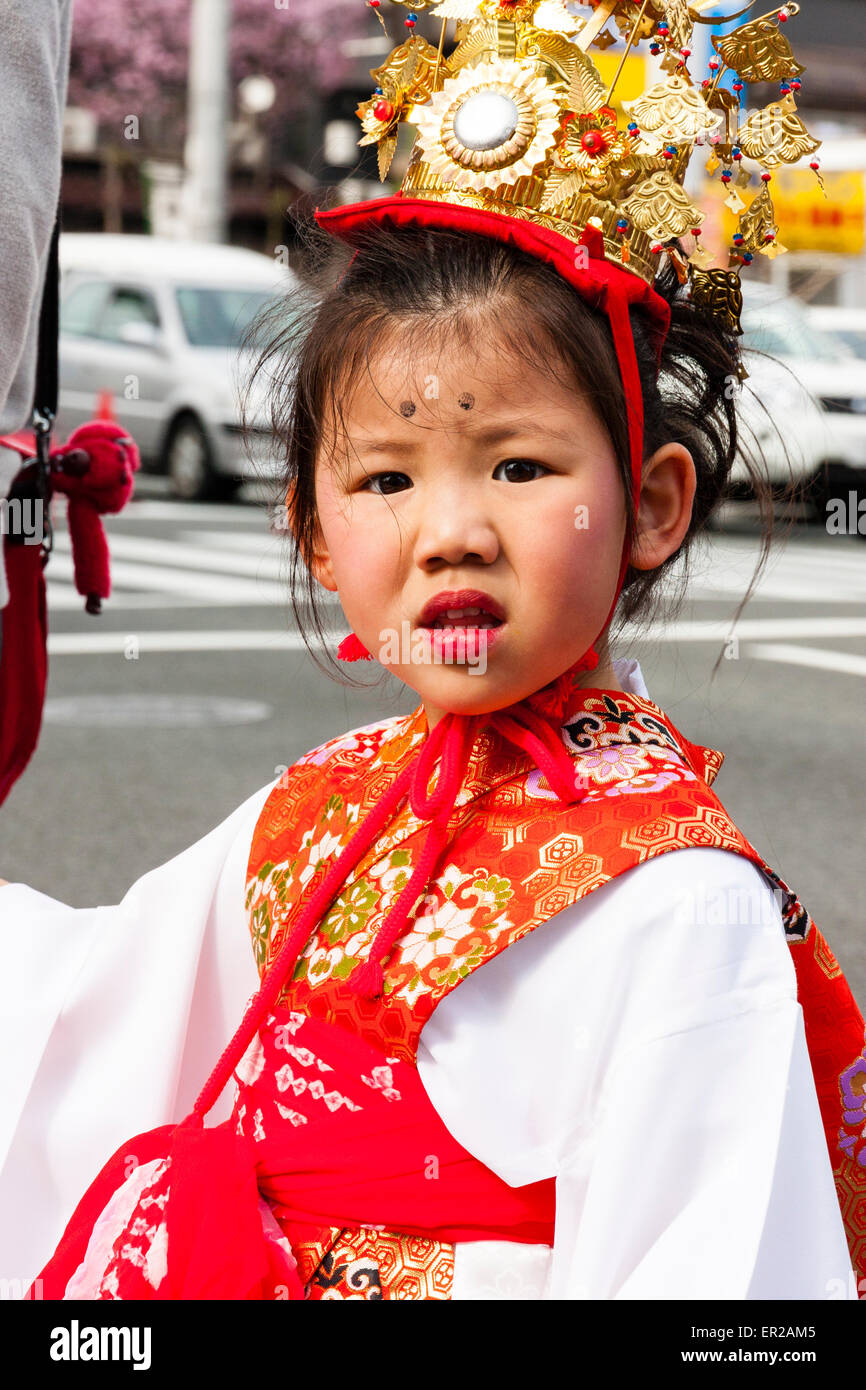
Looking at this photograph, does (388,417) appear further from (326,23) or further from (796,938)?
(326,23)

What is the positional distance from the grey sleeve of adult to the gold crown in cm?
46

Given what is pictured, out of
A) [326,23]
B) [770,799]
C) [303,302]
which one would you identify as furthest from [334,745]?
[326,23]

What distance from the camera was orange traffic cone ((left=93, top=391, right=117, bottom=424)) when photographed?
12.0 m

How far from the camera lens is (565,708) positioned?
1554 millimetres

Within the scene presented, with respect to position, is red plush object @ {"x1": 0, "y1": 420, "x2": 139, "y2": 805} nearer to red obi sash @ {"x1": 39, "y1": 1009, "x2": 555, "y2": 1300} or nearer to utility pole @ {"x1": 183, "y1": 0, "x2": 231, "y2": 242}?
red obi sash @ {"x1": 39, "y1": 1009, "x2": 555, "y2": 1300}

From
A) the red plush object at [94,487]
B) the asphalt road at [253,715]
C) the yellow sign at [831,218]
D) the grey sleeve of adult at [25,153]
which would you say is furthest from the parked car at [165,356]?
the grey sleeve of adult at [25,153]

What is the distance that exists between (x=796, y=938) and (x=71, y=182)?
83.2 ft

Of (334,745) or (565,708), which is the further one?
(334,745)

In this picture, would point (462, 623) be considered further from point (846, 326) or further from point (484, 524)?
point (846, 326)

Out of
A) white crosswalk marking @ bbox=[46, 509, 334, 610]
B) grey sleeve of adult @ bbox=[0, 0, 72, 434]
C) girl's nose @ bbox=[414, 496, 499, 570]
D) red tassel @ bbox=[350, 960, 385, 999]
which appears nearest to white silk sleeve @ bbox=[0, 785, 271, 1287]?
red tassel @ bbox=[350, 960, 385, 999]

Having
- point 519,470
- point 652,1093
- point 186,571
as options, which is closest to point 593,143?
point 519,470

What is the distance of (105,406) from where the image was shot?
12156 mm

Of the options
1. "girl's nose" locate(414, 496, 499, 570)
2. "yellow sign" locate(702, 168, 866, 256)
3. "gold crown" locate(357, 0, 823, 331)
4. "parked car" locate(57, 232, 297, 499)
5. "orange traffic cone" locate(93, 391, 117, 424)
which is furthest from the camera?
"yellow sign" locate(702, 168, 866, 256)
